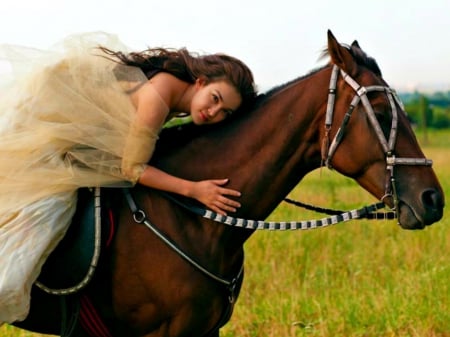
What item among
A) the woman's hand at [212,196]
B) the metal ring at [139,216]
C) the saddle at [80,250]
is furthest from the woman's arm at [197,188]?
the saddle at [80,250]

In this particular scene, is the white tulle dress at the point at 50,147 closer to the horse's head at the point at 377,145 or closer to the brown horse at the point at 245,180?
the brown horse at the point at 245,180

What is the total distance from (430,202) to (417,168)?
0.16m

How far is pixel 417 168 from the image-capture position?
3.37 m

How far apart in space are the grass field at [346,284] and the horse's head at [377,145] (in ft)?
7.15

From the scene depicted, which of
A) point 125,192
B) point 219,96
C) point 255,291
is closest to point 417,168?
point 219,96

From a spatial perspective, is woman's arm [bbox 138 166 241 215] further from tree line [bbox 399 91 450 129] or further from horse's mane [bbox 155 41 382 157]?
tree line [bbox 399 91 450 129]

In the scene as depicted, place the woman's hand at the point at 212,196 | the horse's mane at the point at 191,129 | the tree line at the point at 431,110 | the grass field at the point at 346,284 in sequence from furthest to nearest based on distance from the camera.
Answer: the tree line at the point at 431,110 → the grass field at the point at 346,284 → the horse's mane at the point at 191,129 → the woman's hand at the point at 212,196

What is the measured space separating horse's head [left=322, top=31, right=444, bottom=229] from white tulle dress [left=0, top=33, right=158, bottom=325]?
0.92 meters

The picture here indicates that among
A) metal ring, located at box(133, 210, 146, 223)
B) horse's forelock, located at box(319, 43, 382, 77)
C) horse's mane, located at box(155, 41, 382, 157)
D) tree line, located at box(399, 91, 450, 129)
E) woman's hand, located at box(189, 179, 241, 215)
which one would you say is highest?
horse's forelock, located at box(319, 43, 382, 77)

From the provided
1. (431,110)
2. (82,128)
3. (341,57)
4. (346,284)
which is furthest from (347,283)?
(431,110)

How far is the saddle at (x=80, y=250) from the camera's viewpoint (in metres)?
3.46

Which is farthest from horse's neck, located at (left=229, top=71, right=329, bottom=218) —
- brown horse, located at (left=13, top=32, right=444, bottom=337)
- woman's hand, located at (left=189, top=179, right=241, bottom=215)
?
woman's hand, located at (left=189, top=179, right=241, bottom=215)

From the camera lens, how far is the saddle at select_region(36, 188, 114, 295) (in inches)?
136

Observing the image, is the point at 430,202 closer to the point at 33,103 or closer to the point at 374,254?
the point at 33,103
